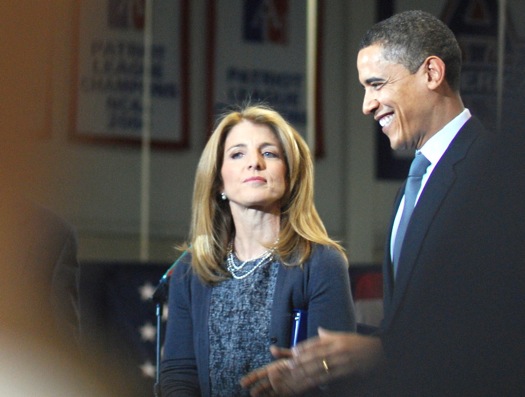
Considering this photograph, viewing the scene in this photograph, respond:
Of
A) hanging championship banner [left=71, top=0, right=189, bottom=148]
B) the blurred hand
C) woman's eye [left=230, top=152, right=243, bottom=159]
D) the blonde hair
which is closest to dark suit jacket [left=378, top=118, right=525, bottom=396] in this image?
the blurred hand

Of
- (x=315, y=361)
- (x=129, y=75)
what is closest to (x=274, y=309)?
(x=315, y=361)

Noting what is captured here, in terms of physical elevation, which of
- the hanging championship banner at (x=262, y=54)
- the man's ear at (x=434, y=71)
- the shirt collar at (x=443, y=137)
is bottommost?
the shirt collar at (x=443, y=137)

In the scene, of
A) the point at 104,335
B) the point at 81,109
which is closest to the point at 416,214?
the point at 104,335

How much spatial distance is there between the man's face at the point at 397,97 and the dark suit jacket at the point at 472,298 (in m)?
1.48

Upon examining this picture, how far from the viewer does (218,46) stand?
675 cm

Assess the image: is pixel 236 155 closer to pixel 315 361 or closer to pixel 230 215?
pixel 230 215

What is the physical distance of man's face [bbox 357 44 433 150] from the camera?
5.95 ft

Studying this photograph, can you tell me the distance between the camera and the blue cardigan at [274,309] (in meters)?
2.27

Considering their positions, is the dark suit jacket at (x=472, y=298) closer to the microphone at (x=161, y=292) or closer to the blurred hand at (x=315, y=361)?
the blurred hand at (x=315, y=361)

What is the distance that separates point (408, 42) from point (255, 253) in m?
0.80

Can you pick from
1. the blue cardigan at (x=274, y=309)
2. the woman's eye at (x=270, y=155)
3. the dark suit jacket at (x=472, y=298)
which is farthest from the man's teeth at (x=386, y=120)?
the dark suit jacket at (x=472, y=298)

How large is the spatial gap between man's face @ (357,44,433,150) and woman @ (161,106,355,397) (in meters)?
0.49

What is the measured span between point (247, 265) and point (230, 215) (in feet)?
0.73

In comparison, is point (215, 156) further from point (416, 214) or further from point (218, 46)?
point (218, 46)
